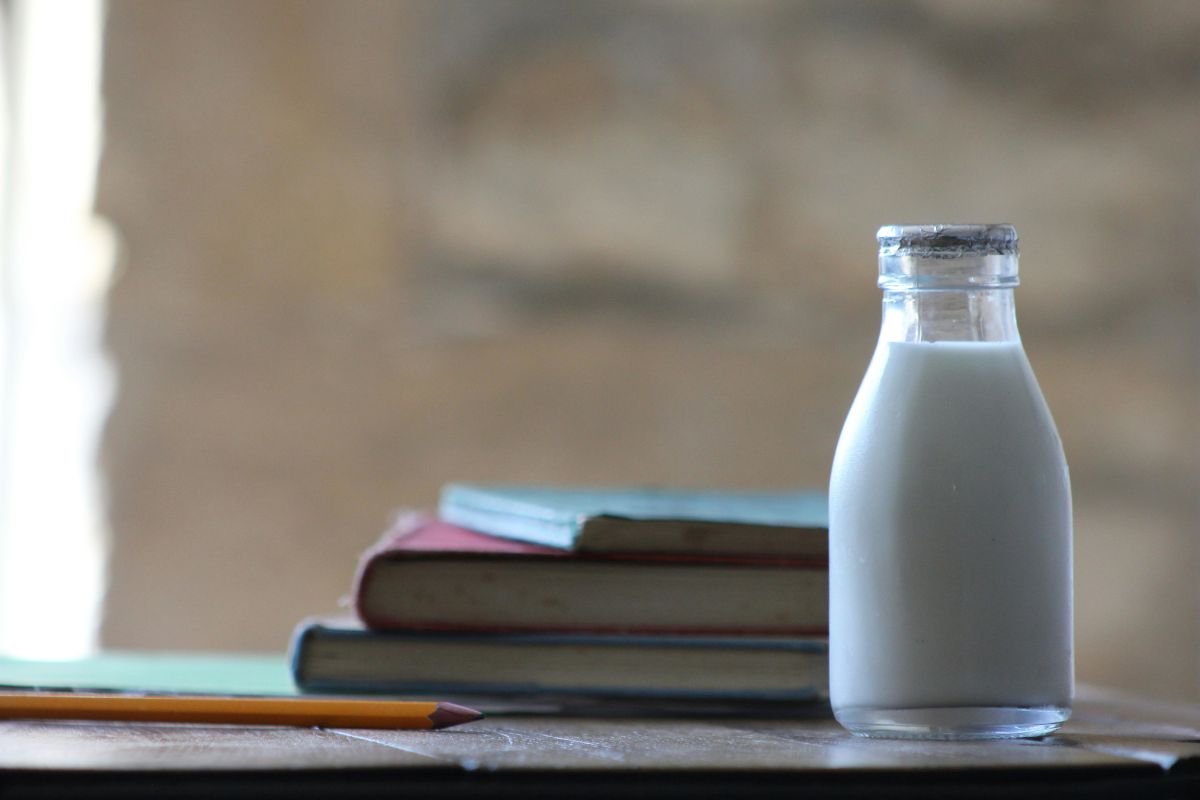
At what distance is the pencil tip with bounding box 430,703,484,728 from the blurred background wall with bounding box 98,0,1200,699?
3.09 ft

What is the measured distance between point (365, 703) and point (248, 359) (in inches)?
38.4

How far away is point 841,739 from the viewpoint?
56cm

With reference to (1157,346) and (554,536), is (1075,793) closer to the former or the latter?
(554,536)

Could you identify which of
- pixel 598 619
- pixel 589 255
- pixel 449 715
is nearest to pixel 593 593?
pixel 598 619

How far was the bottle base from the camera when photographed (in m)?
0.54

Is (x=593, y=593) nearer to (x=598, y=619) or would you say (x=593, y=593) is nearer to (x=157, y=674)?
(x=598, y=619)

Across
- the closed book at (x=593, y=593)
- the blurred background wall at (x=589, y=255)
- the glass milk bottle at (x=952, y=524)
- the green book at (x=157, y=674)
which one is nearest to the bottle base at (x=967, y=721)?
the glass milk bottle at (x=952, y=524)

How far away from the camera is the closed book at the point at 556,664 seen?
69cm

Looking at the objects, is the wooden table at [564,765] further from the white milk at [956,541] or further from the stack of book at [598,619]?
the stack of book at [598,619]

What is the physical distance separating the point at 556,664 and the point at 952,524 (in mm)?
225

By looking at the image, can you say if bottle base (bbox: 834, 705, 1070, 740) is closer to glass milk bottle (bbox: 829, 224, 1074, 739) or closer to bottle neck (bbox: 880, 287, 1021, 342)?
glass milk bottle (bbox: 829, 224, 1074, 739)

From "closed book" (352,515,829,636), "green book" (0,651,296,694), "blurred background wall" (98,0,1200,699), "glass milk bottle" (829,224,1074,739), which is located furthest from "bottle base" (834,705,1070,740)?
"blurred background wall" (98,0,1200,699)

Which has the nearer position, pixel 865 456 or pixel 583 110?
pixel 865 456

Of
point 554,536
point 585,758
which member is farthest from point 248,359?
point 585,758
